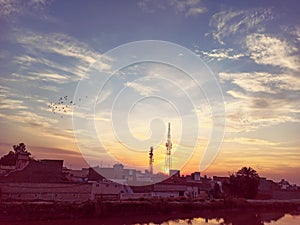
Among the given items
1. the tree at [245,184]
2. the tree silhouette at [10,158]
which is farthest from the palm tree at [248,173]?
the tree silhouette at [10,158]

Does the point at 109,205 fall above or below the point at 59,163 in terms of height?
below

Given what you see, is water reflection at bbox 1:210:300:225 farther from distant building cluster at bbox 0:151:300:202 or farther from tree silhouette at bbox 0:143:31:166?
tree silhouette at bbox 0:143:31:166

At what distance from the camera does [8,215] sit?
86.9ft

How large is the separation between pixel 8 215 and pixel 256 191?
3677cm

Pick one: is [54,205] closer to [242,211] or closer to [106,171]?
[242,211]

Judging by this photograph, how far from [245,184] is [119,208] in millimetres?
25279

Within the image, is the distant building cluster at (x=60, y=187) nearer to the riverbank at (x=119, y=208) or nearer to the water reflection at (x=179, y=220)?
the riverbank at (x=119, y=208)

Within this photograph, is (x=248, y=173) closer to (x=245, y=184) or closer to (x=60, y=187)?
(x=245, y=184)

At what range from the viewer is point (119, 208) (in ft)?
106

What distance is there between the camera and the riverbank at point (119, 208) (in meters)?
27.4

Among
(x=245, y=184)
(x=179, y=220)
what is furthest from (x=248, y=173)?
(x=179, y=220)

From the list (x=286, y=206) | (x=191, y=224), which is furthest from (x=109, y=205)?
(x=286, y=206)

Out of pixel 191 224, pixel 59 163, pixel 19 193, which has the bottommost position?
pixel 191 224

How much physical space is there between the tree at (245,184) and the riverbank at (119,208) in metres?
3.98
